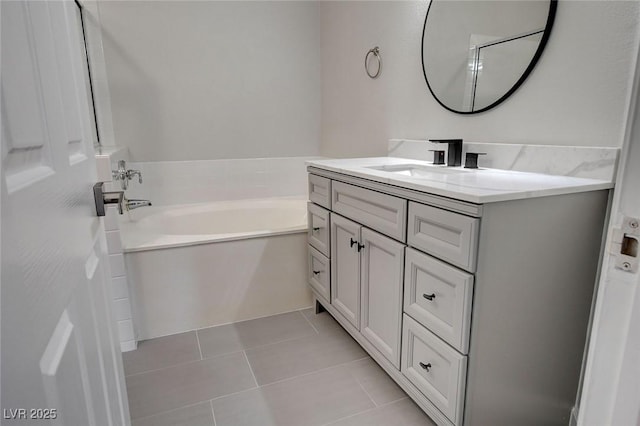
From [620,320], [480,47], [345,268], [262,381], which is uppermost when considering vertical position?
[480,47]

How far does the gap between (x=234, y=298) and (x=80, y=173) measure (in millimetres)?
1649

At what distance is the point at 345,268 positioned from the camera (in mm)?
1821

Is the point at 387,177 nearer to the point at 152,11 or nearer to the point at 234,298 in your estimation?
the point at 234,298

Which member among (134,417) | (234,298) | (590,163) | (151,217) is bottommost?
(134,417)

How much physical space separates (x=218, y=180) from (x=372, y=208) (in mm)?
1830

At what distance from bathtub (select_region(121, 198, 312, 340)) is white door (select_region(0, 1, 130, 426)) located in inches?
52.6

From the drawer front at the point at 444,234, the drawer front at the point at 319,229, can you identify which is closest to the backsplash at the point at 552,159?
the drawer front at the point at 444,234

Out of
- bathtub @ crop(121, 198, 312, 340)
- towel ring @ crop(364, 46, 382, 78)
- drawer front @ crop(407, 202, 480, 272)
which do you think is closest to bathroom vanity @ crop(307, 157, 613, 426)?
drawer front @ crop(407, 202, 480, 272)

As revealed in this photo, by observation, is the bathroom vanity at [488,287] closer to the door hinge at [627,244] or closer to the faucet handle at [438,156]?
the faucet handle at [438,156]

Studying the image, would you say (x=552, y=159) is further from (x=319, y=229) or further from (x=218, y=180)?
(x=218, y=180)

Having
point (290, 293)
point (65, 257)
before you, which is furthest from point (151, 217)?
point (65, 257)

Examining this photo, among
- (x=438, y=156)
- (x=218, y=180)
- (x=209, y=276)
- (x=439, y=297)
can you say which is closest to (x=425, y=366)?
(x=439, y=297)

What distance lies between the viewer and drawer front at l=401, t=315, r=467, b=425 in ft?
3.82

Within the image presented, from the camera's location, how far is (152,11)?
8.71 feet
